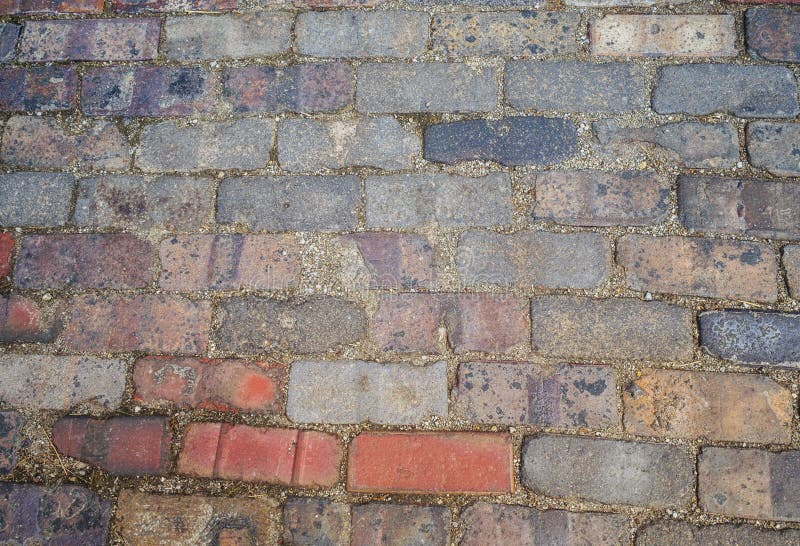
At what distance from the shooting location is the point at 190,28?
2080 millimetres

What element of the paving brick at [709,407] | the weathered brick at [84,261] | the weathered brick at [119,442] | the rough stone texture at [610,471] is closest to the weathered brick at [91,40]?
the weathered brick at [84,261]

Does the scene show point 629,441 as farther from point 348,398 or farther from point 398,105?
point 398,105

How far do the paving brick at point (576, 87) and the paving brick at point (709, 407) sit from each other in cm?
90

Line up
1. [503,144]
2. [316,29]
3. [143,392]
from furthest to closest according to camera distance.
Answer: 1. [316,29]
2. [503,144]
3. [143,392]

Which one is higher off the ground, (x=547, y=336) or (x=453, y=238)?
(x=453, y=238)

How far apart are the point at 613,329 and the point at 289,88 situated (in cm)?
135

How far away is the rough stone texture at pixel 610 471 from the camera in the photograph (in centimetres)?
165

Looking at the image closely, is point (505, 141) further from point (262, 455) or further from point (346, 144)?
point (262, 455)

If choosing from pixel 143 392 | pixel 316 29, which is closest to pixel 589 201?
pixel 316 29

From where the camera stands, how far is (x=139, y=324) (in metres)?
1.82

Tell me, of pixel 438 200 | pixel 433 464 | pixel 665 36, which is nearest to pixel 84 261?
pixel 438 200

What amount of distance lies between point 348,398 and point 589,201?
0.99 metres

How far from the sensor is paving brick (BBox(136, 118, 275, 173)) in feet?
6.37

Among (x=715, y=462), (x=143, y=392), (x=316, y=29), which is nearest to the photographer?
(x=715, y=462)
